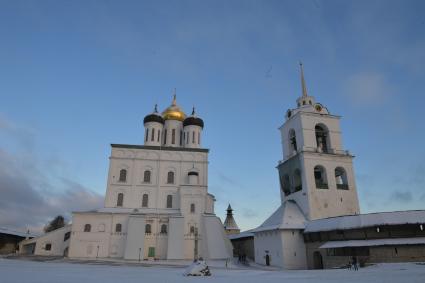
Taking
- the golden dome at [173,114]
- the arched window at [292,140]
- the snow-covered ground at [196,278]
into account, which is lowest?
the snow-covered ground at [196,278]

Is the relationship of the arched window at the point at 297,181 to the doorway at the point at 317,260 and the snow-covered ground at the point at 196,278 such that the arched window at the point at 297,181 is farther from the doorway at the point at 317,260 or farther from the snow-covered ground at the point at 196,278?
the snow-covered ground at the point at 196,278

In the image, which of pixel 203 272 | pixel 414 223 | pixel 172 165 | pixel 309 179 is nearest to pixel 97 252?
pixel 172 165

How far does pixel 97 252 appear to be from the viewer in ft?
113

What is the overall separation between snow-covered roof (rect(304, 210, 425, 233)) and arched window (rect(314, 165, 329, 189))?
5077 millimetres

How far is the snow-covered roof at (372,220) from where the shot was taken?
21438 millimetres

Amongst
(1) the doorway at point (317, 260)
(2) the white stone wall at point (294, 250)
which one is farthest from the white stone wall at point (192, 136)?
(1) the doorway at point (317, 260)

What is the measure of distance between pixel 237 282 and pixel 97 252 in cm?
2655

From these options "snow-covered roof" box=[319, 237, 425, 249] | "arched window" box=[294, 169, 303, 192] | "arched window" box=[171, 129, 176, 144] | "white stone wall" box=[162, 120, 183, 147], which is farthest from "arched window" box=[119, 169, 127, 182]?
"snow-covered roof" box=[319, 237, 425, 249]

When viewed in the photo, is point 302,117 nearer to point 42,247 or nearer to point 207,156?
point 207,156

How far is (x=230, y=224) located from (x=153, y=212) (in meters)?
28.5

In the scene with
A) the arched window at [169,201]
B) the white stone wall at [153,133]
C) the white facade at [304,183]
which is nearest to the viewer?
the white facade at [304,183]

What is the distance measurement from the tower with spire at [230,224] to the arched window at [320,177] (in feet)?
106

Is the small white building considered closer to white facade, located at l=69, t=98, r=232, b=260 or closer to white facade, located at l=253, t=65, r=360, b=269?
white facade, located at l=69, t=98, r=232, b=260

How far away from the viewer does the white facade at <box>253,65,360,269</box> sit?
86.9ft
